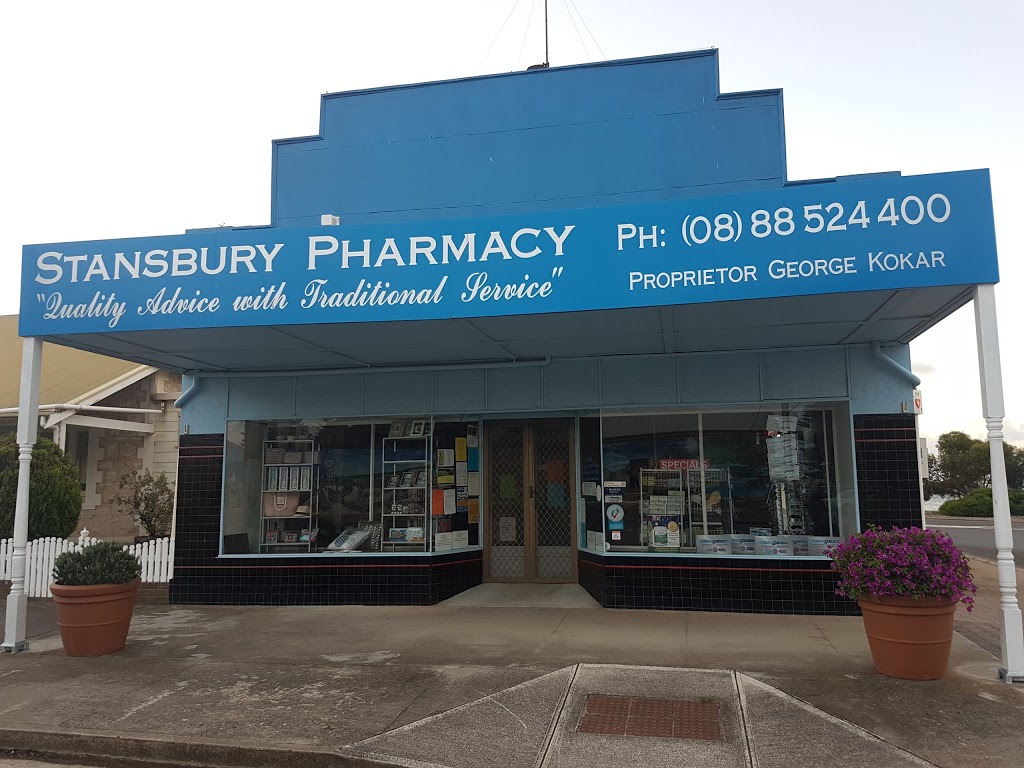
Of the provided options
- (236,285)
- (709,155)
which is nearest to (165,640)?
(236,285)

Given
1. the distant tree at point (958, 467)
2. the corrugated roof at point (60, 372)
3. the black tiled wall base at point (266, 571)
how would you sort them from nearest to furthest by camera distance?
1. the black tiled wall base at point (266, 571)
2. the corrugated roof at point (60, 372)
3. the distant tree at point (958, 467)

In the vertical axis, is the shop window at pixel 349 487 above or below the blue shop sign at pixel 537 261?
below

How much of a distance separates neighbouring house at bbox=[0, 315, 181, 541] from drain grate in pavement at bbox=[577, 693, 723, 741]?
15.2 meters

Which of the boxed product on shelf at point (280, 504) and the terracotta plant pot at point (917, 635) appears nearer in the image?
the terracotta plant pot at point (917, 635)

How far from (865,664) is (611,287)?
4017 mm

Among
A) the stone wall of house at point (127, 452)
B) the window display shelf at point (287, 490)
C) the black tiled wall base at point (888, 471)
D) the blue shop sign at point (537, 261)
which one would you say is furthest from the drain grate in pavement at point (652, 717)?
the stone wall of house at point (127, 452)

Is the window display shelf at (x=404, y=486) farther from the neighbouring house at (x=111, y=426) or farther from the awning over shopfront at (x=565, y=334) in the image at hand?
the neighbouring house at (x=111, y=426)

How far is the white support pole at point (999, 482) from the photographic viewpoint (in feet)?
20.1

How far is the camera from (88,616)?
293 inches

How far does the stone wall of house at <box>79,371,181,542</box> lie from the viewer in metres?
18.8

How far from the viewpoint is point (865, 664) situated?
666cm

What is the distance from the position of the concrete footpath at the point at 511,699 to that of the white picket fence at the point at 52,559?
204 cm

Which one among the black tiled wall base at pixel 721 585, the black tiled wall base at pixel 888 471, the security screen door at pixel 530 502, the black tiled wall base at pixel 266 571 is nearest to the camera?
the black tiled wall base at pixel 888 471

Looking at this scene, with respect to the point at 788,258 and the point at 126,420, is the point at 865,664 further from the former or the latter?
the point at 126,420
